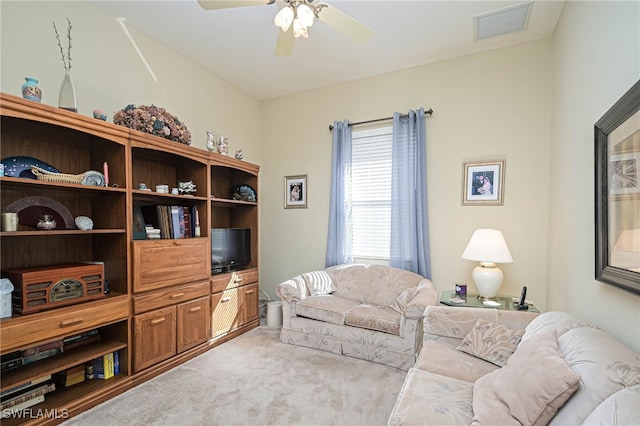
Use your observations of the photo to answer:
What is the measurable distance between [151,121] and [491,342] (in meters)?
3.00

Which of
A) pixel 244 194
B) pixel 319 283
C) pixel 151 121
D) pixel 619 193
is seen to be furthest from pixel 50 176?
pixel 619 193

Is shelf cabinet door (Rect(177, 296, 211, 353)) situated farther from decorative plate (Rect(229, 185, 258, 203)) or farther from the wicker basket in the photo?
the wicker basket

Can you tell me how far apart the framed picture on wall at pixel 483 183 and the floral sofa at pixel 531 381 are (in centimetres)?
153

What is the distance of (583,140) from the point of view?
1.94m

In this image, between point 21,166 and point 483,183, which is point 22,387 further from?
point 483,183

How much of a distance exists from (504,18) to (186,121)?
3263 mm

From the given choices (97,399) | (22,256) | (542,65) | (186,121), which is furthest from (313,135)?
(97,399)

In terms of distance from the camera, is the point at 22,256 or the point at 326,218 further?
the point at 326,218

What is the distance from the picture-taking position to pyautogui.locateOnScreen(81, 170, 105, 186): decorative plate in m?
2.06

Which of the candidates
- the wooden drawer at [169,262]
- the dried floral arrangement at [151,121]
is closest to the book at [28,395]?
the wooden drawer at [169,262]

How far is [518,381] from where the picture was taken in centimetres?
123

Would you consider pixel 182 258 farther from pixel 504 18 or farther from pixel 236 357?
pixel 504 18

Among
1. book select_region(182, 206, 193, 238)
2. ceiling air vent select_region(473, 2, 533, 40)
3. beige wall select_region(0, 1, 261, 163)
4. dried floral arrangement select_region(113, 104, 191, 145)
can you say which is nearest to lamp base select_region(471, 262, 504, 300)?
ceiling air vent select_region(473, 2, 533, 40)

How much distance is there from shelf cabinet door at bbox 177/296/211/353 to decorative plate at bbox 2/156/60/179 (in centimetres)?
146
